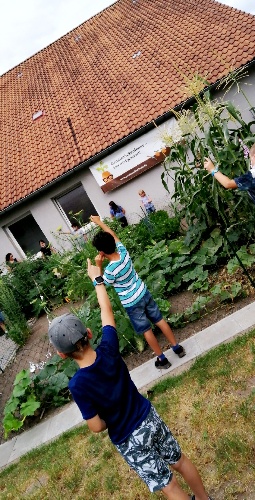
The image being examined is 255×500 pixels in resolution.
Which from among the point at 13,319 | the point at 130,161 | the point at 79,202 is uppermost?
the point at 130,161

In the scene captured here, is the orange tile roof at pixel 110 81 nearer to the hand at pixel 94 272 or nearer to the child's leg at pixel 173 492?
the hand at pixel 94 272

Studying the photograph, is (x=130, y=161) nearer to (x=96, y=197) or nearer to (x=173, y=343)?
(x=96, y=197)

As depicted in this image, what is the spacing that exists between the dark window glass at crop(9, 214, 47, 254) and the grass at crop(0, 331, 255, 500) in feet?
34.6

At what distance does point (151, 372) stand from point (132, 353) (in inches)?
31.6

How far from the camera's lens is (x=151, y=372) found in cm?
451

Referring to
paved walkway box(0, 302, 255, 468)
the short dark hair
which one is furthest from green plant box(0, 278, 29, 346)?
the short dark hair

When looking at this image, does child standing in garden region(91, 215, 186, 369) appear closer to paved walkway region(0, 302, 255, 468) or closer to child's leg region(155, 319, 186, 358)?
child's leg region(155, 319, 186, 358)

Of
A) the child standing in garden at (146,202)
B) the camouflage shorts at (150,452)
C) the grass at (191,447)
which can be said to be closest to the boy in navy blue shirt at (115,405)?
the camouflage shorts at (150,452)

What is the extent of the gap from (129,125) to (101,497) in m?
11.0

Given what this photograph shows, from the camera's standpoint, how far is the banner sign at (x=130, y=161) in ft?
39.2

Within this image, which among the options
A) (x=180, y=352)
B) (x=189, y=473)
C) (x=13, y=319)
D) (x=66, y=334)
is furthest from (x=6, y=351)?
(x=66, y=334)

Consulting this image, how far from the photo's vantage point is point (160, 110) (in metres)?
11.9

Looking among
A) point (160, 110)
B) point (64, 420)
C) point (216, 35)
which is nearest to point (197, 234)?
point (64, 420)

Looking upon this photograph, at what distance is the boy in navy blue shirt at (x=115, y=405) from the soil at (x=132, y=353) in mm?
2640
